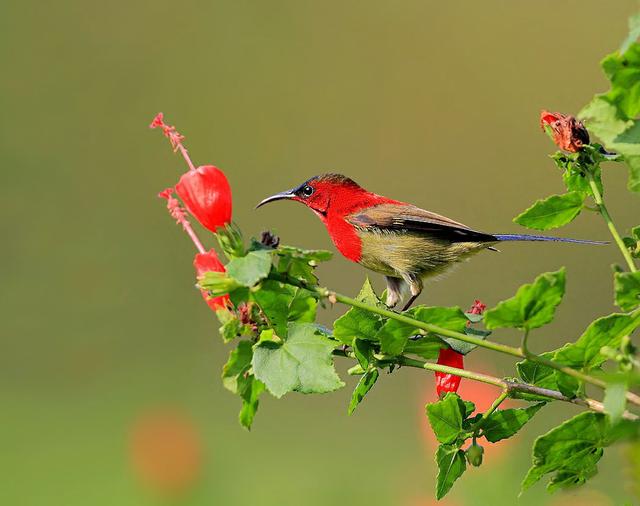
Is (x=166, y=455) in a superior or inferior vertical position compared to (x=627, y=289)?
inferior

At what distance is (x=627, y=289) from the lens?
0.50 meters

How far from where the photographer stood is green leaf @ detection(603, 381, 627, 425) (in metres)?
0.44

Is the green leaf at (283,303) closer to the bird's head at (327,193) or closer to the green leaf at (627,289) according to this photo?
the green leaf at (627,289)

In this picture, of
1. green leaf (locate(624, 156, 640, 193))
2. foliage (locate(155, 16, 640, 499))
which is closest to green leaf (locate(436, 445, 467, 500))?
foliage (locate(155, 16, 640, 499))

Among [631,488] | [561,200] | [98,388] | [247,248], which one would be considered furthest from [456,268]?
[98,388]

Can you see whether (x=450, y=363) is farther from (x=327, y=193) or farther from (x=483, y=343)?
(x=327, y=193)

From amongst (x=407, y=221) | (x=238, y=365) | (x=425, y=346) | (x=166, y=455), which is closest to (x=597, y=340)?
(x=425, y=346)

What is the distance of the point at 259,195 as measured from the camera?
5.30m

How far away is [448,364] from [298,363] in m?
0.13

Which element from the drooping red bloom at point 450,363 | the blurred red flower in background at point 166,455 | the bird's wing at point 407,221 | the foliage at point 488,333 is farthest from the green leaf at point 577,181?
the blurred red flower in background at point 166,455

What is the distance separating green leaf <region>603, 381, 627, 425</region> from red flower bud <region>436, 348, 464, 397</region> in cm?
21

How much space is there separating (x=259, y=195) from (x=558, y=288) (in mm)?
4846

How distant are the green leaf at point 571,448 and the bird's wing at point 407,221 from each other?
2.17 ft

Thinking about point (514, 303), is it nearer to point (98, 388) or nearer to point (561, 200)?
point (561, 200)
